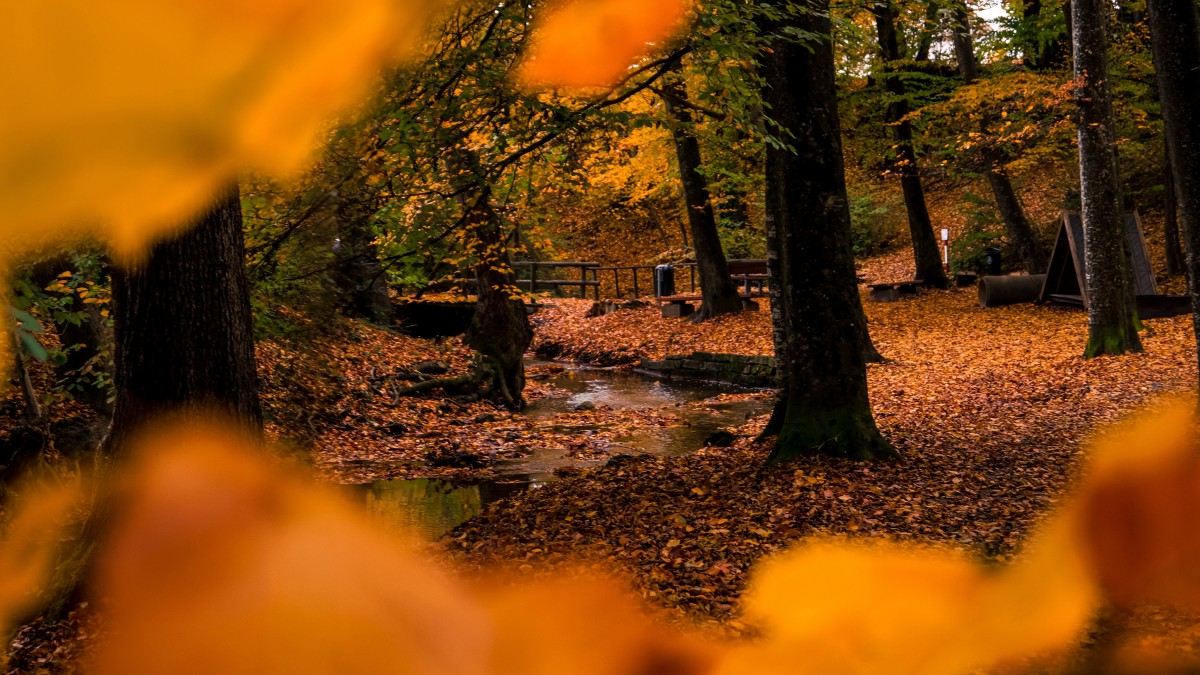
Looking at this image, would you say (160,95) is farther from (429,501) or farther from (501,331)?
(501,331)

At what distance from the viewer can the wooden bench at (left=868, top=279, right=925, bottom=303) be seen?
2234cm

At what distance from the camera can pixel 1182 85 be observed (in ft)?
24.7

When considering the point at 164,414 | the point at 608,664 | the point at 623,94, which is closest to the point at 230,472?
the point at 164,414

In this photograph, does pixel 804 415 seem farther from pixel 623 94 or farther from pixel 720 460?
pixel 623 94

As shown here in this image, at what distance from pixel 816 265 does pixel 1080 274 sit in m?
11.3

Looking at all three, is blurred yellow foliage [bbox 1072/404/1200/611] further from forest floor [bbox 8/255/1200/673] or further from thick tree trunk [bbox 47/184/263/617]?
thick tree trunk [bbox 47/184/263/617]

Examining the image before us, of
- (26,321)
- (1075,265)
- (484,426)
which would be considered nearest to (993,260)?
(1075,265)

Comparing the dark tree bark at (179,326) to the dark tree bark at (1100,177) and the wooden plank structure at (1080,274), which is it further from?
the wooden plank structure at (1080,274)

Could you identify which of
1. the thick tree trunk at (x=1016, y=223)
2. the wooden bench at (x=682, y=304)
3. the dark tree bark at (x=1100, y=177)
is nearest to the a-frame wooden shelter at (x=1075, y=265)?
the thick tree trunk at (x=1016, y=223)

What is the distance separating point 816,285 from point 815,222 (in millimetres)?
530

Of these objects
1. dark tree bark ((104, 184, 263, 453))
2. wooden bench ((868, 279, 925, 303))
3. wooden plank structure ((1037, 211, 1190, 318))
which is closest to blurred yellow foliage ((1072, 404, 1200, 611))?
dark tree bark ((104, 184, 263, 453))

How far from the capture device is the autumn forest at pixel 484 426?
531 cm

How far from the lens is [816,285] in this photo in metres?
7.93

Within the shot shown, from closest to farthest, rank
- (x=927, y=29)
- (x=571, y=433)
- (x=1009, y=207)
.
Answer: (x=571, y=433) < (x=927, y=29) < (x=1009, y=207)
